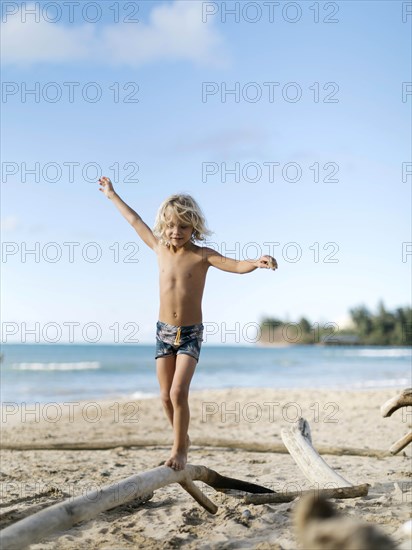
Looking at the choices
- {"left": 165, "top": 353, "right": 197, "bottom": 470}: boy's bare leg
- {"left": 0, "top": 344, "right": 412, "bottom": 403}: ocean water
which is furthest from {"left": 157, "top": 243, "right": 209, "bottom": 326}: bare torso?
{"left": 0, "top": 344, "right": 412, "bottom": 403}: ocean water

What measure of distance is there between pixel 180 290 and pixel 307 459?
6.77 feet

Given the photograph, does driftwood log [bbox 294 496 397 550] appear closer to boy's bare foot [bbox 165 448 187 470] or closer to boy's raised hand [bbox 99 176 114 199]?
boy's bare foot [bbox 165 448 187 470]

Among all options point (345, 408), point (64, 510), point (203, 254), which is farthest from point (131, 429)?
point (64, 510)

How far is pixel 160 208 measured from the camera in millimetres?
5035

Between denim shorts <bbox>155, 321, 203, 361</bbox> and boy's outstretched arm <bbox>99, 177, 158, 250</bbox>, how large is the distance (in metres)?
0.76

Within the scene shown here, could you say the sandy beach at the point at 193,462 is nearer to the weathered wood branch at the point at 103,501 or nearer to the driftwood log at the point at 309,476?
the driftwood log at the point at 309,476

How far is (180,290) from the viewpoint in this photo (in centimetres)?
492

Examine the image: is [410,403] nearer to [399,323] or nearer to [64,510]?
[64,510]

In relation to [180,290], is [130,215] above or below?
above

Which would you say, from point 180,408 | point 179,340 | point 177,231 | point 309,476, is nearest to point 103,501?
point 180,408

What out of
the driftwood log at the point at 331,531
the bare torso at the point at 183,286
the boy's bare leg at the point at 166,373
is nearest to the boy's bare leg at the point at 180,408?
the boy's bare leg at the point at 166,373

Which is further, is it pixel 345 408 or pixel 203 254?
pixel 345 408

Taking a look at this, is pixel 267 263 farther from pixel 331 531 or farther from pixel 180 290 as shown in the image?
pixel 331 531

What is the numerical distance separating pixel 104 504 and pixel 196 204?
7.82 ft
